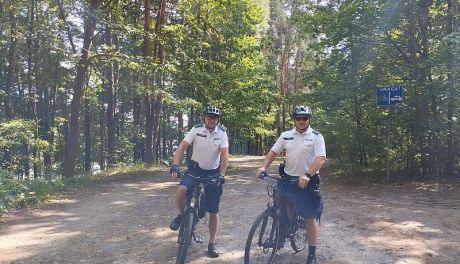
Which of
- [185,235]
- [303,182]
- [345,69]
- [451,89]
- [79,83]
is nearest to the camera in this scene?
[303,182]

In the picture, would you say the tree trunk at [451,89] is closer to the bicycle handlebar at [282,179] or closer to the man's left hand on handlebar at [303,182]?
the bicycle handlebar at [282,179]

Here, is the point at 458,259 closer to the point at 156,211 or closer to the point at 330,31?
the point at 156,211

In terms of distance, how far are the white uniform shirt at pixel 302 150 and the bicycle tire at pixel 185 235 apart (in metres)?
1.34

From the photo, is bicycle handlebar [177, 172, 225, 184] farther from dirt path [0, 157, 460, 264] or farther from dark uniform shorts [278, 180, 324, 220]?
dirt path [0, 157, 460, 264]

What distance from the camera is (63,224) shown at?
309 inches

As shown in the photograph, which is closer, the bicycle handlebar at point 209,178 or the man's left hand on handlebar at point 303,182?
the man's left hand on handlebar at point 303,182

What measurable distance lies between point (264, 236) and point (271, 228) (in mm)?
131

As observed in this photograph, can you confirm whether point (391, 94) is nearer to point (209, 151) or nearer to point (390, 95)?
point (390, 95)

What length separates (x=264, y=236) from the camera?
491 centimetres

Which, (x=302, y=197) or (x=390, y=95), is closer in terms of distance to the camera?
(x=302, y=197)

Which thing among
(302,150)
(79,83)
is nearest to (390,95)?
(302,150)

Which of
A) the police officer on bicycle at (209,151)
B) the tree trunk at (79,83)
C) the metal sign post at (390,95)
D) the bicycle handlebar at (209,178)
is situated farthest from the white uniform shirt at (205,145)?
the tree trunk at (79,83)

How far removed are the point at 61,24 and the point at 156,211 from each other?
7.02 meters

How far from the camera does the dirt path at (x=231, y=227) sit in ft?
18.9
